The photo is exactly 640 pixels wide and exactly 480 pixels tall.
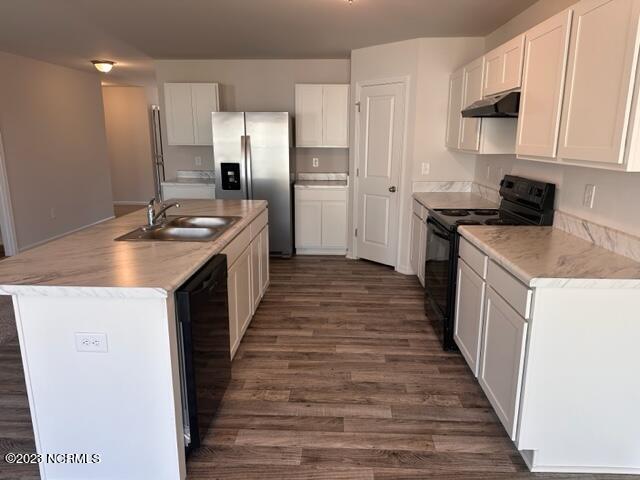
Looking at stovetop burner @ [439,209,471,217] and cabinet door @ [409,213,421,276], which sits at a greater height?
stovetop burner @ [439,209,471,217]

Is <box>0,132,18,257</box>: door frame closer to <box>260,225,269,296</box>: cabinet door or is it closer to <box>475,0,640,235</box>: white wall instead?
<box>260,225,269,296</box>: cabinet door

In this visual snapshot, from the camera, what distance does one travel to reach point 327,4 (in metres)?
3.37

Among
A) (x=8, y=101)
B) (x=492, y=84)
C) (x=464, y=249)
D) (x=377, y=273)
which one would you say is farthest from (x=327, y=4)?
(x=8, y=101)

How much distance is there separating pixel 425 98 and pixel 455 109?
1.42 ft

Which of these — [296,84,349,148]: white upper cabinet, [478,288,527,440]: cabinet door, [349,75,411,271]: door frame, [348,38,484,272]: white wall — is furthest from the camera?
[296,84,349,148]: white upper cabinet

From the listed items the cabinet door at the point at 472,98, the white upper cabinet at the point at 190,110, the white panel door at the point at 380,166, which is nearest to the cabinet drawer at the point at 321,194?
the white panel door at the point at 380,166

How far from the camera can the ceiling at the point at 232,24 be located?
11.1 feet

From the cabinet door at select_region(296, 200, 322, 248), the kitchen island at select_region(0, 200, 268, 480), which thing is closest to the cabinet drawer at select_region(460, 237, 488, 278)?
the kitchen island at select_region(0, 200, 268, 480)

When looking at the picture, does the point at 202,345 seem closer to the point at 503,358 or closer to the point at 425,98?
the point at 503,358

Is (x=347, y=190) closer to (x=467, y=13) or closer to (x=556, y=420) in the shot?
(x=467, y=13)

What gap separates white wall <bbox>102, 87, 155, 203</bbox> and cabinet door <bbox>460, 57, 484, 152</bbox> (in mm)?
7248

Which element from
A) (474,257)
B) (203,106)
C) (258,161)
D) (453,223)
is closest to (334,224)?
(258,161)

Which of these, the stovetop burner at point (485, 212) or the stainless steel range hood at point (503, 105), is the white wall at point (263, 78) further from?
the stainless steel range hood at point (503, 105)

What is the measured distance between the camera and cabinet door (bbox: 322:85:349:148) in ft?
17.6
